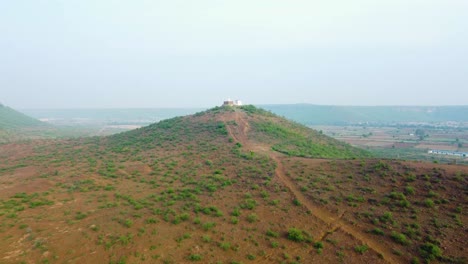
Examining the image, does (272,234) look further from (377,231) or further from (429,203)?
(429,203)

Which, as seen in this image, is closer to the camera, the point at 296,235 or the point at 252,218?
the point at 296,235

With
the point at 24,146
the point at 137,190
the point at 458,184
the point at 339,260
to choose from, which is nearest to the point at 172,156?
the point at 137,190

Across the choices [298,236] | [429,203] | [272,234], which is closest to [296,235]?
[298,236]

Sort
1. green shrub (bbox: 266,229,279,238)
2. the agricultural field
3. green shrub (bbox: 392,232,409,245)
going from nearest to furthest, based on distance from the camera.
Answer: green shrub (bbox: 392,232,409,245) < green shrub (bbox: 266,229,279,238) < the agricultural field

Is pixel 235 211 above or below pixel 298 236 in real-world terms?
above

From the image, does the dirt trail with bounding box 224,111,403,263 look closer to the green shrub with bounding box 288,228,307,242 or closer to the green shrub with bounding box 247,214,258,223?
the green shrub with bounding box 288,228,307,242

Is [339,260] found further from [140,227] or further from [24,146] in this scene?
[24,146]

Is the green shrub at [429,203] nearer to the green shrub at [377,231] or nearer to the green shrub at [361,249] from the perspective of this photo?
the green shrub at [377,231]

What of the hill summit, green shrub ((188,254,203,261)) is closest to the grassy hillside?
the hill summit

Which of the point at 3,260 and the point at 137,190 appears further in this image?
the point at 137,190
